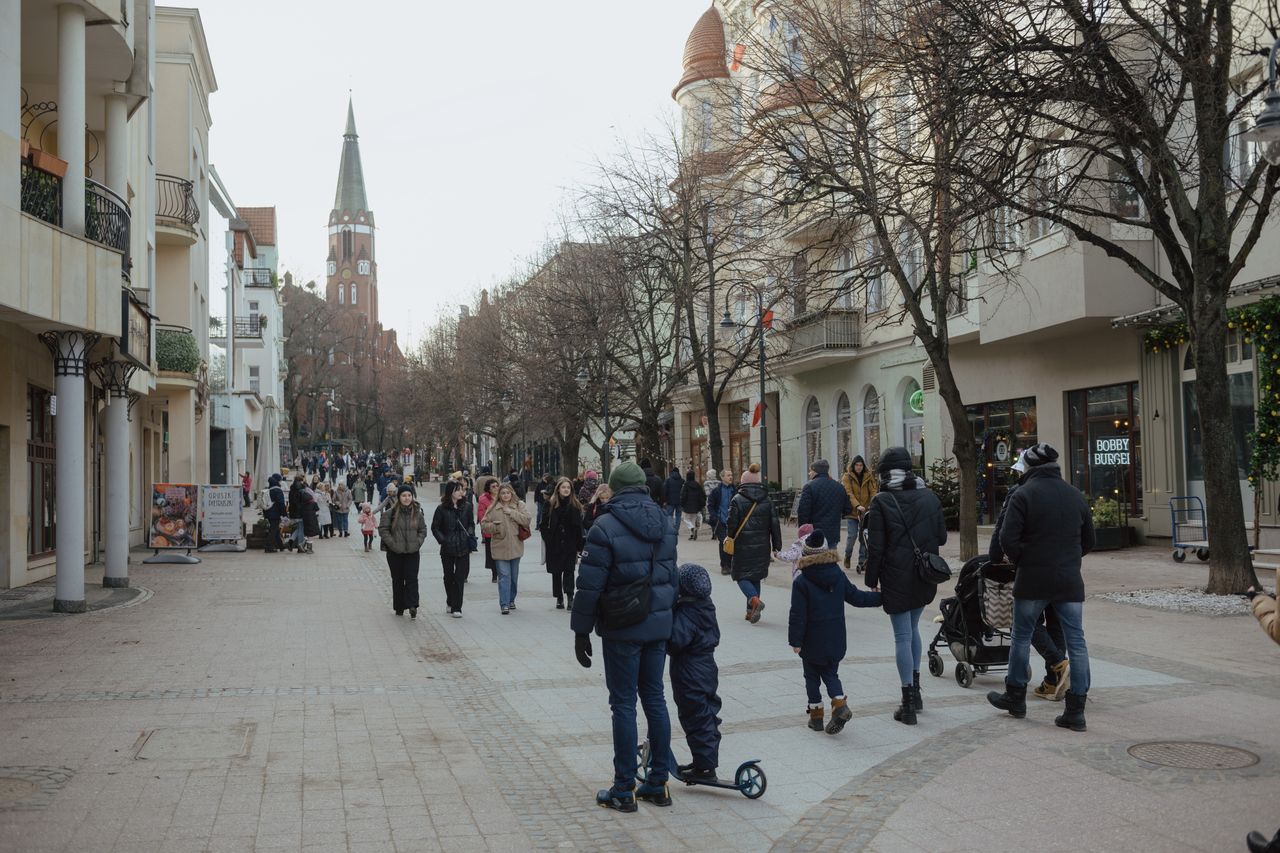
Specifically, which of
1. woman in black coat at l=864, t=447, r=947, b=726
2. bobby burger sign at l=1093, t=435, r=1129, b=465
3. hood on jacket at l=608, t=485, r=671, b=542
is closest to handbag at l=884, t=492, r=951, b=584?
woman in black coat at l=864, t=447, r=947, b=726

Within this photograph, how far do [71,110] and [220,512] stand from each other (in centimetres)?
1321

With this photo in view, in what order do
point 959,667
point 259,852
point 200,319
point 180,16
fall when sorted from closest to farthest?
point 259,852 < point 959,667 < point 180,16 < point 200,319

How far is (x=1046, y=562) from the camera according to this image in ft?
25.8

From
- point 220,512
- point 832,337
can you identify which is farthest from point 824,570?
point 832,337

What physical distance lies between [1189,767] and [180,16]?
3178 cm

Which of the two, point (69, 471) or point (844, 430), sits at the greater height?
point (844, 430)

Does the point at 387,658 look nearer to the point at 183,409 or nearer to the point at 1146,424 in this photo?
the point at 1146,424

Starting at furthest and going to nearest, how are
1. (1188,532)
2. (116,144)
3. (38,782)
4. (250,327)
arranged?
(250,327), (1188,532), (116,144), (38,782)

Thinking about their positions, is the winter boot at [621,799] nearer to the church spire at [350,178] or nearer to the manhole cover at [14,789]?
the manhole cover at [14,789]

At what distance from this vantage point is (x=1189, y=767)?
6648 millimetres

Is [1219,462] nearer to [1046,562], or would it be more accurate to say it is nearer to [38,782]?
[1046,562]

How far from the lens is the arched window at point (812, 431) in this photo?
121ft

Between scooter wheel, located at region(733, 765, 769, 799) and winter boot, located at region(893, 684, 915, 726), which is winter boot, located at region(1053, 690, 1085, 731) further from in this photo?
scooter wheel, located at region(733, 765, 769, 799)

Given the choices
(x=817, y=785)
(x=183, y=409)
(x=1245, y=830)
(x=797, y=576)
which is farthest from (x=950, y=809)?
(x=183, y=409)
